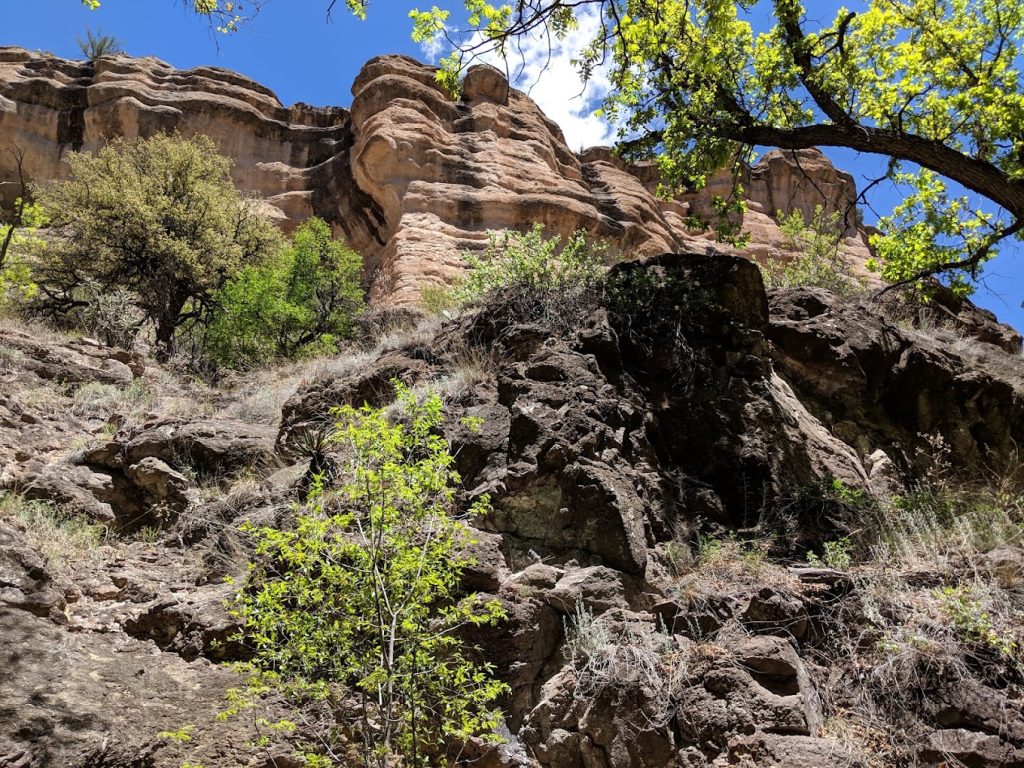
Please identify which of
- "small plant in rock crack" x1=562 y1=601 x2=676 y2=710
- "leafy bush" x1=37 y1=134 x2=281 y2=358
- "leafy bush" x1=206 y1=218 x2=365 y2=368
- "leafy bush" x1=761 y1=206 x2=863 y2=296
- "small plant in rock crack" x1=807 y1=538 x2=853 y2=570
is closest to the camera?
"small plant in rock crack" x1=562 y1=601 x2=676 y2=710

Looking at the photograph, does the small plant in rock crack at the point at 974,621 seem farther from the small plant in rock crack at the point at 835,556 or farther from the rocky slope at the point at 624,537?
the small plant in rock crack at the point at 835,556

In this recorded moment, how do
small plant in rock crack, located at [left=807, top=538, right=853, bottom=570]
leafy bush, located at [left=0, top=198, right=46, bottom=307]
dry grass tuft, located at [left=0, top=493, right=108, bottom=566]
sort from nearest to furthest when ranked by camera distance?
1. small plant in rock crack, located at [left=807, top=538, right=853, bottom=570]
2. dry grass tuft, located at [left=0, top=493, right=108, bottom=566]
3. leafy bush, located at [left=0, top=198, right=46, bottom=307]

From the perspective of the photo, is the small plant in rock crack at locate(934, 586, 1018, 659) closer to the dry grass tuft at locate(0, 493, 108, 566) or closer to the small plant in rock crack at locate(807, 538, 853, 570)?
the small plant in rock crack at locate(807, 538, 853, 570)

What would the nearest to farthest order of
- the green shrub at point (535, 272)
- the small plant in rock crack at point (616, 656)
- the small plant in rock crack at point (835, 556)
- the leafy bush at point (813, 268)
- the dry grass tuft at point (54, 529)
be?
the small plant in rock crack at point (616, 656) → the small plant in rock crack at point (835, 556) → the dry grass tuft at point (54, 529) → the green shrub at point (535, 272) → the leafy bush at point (813, 268)

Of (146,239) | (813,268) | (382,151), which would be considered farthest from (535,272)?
(382,151)

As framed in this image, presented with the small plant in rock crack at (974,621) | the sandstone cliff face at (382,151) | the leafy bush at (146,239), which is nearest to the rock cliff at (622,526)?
the small plant in rock crack at (974,621)

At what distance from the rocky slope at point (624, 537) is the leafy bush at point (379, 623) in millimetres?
474

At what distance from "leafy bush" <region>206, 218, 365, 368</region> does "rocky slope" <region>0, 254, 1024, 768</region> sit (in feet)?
14.5

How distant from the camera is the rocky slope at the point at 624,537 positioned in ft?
12.9

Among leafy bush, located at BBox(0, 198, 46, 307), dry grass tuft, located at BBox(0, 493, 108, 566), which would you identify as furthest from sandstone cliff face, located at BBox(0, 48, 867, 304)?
dry grass tuft, located at BBox(0, 493, 108, 566)

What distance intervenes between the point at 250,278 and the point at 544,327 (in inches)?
380

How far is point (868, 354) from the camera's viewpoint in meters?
8.36

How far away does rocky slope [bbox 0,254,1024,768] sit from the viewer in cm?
393

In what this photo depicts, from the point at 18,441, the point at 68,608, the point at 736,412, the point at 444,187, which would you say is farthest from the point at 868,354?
the point at 444,187
